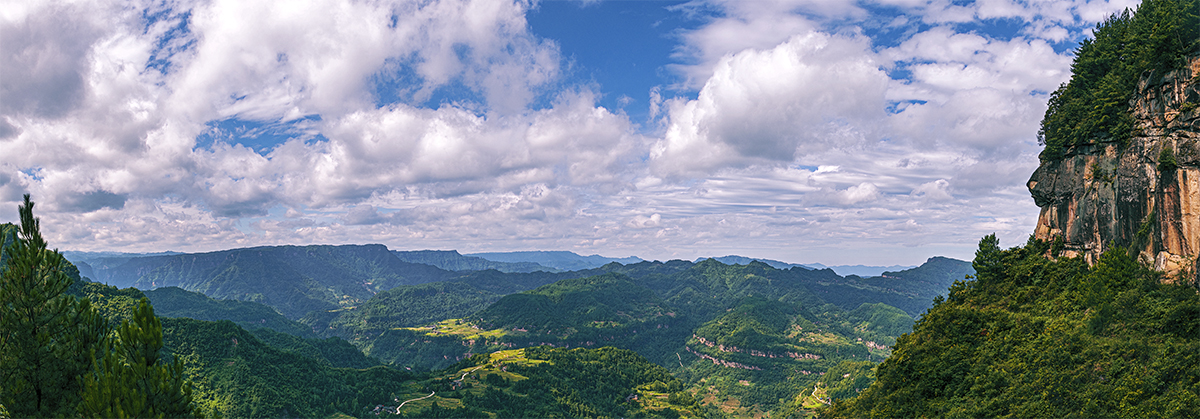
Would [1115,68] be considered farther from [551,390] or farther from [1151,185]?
[551,390]

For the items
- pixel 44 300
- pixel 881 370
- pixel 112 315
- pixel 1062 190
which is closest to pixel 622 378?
pixel 881 370

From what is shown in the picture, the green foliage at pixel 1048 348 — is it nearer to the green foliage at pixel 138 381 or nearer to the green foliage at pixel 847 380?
the green foliage at pixel 138 381

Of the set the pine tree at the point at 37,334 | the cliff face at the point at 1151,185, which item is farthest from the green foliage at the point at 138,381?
the cliff face at the point at 1151,185

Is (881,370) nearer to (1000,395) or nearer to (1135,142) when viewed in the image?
(1000,395)

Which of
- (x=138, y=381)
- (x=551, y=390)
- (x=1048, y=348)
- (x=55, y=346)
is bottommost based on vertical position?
(x=551, y=390)

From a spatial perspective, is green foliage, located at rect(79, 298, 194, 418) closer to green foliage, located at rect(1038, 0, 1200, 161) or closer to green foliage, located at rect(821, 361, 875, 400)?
green foliage, located at rect(1038, 0, 1200, 161)

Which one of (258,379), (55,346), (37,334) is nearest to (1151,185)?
(55,346)
